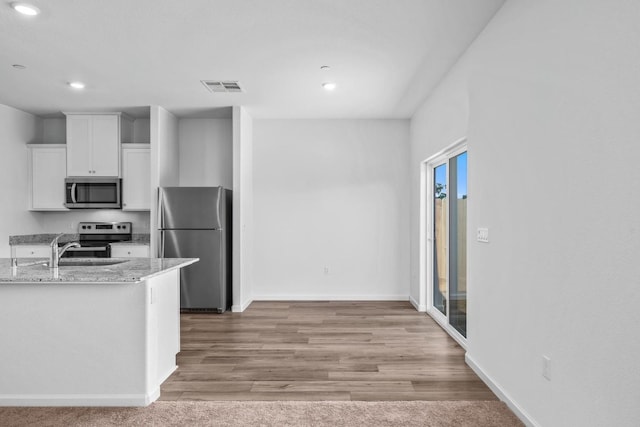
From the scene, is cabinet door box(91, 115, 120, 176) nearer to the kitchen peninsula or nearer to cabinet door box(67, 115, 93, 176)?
cabinet door box(67, 115, 93, 176)

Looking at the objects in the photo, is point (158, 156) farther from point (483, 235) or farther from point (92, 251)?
point (483, 235)

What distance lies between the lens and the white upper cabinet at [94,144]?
5.61 metres

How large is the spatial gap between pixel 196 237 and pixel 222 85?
6.47 feet

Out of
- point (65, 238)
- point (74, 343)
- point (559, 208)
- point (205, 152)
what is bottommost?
point (74, 343)

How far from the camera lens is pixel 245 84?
4609 millimetres

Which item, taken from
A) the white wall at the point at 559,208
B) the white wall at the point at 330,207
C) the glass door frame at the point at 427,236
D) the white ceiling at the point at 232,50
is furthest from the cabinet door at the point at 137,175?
the white wall at the point at 559,208

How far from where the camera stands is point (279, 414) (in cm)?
267

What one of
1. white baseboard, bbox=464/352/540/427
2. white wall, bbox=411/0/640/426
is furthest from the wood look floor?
white wall, bbox=411/0/640/426

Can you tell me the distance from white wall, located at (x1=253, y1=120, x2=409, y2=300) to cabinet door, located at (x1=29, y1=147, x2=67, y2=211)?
8.65ft

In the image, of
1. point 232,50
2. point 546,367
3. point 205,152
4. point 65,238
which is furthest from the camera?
point 205,152

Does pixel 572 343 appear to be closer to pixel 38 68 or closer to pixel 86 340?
pixel 86 340

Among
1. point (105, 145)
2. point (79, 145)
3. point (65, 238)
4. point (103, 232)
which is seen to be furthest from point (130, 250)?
point (79, 145)

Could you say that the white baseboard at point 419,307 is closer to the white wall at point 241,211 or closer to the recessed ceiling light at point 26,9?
the white wall at point 241,211

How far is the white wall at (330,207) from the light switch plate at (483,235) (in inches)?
116
